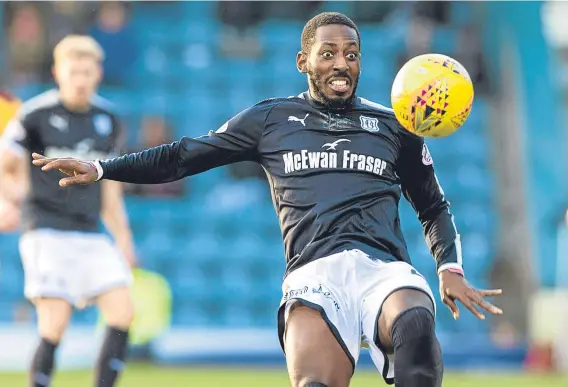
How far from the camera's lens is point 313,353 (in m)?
5.09

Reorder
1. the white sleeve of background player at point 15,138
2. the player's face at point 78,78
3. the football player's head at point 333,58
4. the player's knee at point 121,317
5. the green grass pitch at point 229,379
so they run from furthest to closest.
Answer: the green grass pitch at point 229,379, the player's face at point 78,78, the white sleeve of background player at point 15,138, the player's knee at point 121,317, the football player's head at point 333,58

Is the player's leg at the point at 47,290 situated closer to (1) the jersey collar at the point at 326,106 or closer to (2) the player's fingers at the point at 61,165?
(2) the player's fingers at the point at 61,165

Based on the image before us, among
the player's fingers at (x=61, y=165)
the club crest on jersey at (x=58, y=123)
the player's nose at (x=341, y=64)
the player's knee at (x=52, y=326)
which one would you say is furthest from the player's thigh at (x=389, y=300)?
the club crest on jersey at (x=58, y=123)

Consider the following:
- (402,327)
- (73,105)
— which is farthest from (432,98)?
(73,105)

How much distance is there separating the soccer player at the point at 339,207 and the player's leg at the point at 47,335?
2422 mm

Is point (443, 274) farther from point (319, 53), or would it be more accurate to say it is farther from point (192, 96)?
point (192, 96)

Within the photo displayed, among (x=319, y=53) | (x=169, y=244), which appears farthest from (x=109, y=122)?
(x=169, y=244)

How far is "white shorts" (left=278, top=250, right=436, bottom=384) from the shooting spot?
5223mm

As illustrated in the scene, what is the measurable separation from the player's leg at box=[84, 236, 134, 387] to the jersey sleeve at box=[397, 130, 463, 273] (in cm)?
269

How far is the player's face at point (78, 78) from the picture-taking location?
8.41 metres

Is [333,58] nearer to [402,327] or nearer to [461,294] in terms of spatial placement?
[461,294]

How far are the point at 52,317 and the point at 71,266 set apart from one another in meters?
0.38

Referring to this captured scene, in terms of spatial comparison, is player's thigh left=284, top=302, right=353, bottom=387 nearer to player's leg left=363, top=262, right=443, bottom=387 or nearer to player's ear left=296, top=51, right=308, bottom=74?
player's leg left=363, top=262, right=443, bottom=387

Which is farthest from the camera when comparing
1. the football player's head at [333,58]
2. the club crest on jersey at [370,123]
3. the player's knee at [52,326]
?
the player's knee at [52,326]
